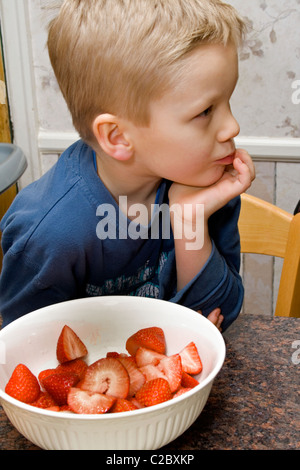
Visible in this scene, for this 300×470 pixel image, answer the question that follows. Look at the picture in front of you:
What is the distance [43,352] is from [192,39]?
490 millimetres

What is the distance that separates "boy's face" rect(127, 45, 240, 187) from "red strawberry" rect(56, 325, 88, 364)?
0.30m

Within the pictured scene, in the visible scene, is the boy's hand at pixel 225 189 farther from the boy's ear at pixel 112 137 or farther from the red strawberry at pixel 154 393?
the red strawberry at pixel 154 393

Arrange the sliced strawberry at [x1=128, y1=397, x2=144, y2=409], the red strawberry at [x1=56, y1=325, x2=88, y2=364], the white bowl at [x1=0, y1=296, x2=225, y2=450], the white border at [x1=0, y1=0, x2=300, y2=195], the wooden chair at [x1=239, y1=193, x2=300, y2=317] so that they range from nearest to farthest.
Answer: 1. the white bowl at [x1=0, y1=296, x2=225, y2=450]
2. the sliced strawberry at [x1=128, y1=397, x2=144, y2=409]
3. the red strawberry at [x1=56, y1=325, x2=88, y2=364]
4. the wooden chair at [x1=239, y1=193, x2=300, y2=317]
5. the white border at [x1=0, y1=0, x2=300, y2=195]

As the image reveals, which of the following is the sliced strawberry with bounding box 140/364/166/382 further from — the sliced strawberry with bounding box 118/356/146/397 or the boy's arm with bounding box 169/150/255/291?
the boy's arm with bounding box 169/150/255/291

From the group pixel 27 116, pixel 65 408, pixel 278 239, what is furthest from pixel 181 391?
pixel 27 116

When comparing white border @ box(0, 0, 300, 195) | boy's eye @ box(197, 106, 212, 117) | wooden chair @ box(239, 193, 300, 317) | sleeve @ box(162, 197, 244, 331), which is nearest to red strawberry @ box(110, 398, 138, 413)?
sleeve @ box(162, 197, 244, 331)

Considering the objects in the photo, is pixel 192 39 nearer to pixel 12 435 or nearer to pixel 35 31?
pixel 12 435

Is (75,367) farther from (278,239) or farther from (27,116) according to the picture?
(27,116)

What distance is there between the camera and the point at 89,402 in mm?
667

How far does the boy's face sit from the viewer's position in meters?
0.78

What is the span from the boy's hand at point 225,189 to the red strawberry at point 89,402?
0.41 m
